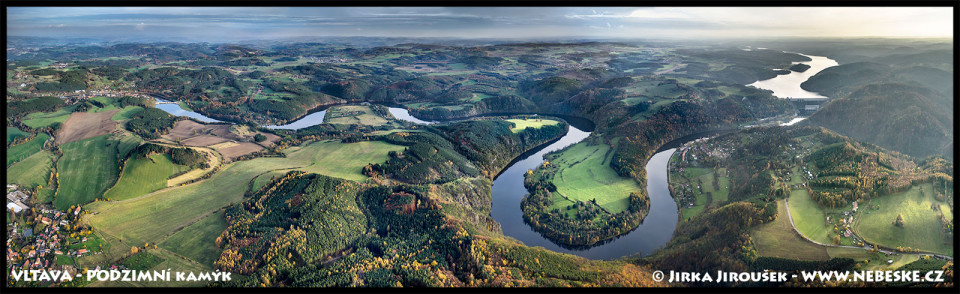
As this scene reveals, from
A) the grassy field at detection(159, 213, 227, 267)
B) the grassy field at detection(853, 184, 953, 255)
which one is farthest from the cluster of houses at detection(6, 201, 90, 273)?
the grassy field at detection(853, 184, 953, 255)

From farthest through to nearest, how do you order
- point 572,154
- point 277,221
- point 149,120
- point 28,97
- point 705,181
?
point 28,97 < point 149,120 < point 572,154 < point 705,181 < point 277,221

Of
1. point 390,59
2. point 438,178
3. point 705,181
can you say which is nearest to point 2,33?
point 438,178

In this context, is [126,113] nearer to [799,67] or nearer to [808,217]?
[808,217]

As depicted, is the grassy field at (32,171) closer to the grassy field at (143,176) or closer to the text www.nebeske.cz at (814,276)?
the grassy field at (143,176)

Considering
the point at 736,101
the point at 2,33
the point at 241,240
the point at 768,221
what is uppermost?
the point at 2,33

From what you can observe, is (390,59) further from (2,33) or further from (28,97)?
(2,33)

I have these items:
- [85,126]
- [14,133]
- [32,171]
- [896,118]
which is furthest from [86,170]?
[896,118]
